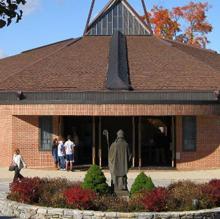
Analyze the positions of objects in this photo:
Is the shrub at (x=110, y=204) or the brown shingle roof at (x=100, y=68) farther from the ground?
the brown shingle roof at (x=100, y=68)

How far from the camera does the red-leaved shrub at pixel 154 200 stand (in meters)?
13.8

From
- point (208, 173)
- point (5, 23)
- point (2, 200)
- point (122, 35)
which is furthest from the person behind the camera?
point (122, 35)

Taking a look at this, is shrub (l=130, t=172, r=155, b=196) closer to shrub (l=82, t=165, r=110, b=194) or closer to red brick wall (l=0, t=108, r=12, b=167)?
shrub (l=82, t=165, r=110, b=194)

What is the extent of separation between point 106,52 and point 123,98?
22.3 feet

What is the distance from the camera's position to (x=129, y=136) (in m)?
27.8

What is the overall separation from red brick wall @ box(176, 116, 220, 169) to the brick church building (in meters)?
0.05

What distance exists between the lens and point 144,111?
25703mm

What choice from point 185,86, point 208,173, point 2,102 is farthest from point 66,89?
point 208,173

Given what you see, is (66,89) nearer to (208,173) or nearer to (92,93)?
(92,93)

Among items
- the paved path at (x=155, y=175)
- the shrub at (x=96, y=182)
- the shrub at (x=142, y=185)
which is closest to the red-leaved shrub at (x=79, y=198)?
the shrub at (x=96, y=182)

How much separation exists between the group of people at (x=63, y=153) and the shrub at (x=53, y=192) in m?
9.31

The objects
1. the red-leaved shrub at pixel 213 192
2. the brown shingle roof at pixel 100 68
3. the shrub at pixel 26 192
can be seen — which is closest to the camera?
the red-leaved shrub at pixel 213 192

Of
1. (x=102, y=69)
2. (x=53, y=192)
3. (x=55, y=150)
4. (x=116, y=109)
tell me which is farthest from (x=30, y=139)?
(x=53, y=192)

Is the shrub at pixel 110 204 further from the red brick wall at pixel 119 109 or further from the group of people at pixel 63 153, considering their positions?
the group of people at pixel 63 153
